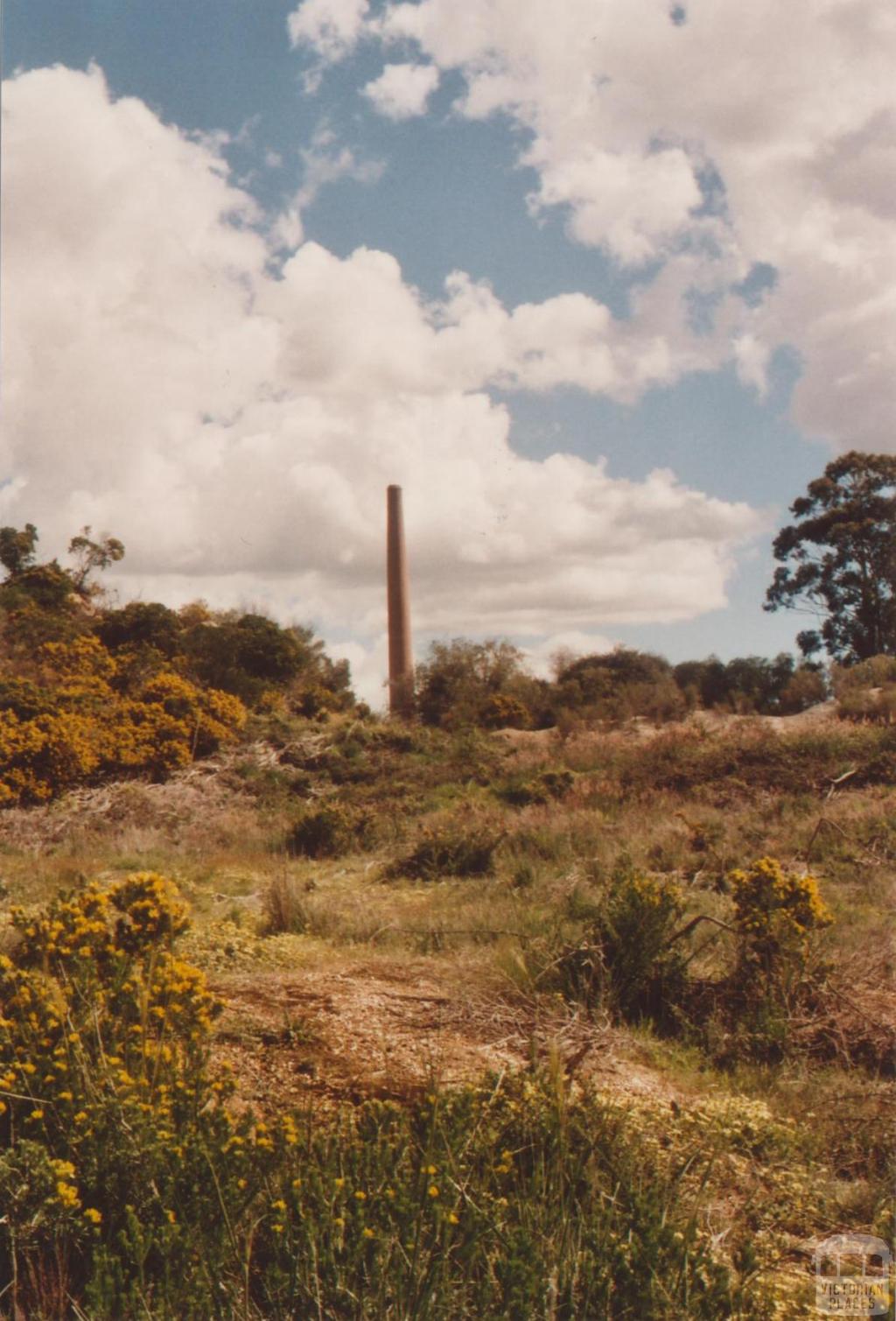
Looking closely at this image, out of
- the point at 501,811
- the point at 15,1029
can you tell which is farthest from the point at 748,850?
the point at 15,1029

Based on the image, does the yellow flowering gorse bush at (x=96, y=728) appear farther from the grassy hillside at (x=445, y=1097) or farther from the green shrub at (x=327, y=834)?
the grassy hillside at (x=445, y=1097)

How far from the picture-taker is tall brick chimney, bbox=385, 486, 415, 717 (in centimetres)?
3319

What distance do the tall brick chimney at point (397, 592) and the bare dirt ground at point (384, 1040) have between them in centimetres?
2628

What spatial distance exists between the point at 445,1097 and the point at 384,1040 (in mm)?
988

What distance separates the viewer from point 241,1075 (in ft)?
13.3

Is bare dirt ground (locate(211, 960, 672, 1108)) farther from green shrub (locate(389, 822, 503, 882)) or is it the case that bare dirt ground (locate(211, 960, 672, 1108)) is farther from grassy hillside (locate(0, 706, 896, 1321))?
green shrub (locate(389, 822, 503, 882))

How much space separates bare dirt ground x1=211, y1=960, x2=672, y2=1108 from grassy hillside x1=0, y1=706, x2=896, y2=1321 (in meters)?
0.02

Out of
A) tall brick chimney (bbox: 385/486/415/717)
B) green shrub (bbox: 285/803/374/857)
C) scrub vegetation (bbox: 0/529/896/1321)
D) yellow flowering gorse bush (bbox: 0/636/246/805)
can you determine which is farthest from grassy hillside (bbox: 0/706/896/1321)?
tall brick chimney (bbox: 385/486/415/717)

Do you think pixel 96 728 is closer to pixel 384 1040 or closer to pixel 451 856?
pixel 451 856

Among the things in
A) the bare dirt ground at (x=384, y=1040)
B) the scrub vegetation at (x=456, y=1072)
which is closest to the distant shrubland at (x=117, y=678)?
the scrub vegetation at (x=456, y=1072)

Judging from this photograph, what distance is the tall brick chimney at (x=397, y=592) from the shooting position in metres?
33.2

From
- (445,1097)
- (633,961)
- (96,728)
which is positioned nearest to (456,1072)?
(445,1097)

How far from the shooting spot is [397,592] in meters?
34.1

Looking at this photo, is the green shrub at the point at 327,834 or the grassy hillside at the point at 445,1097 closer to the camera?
the grassy hillside at the point at 445,1097
